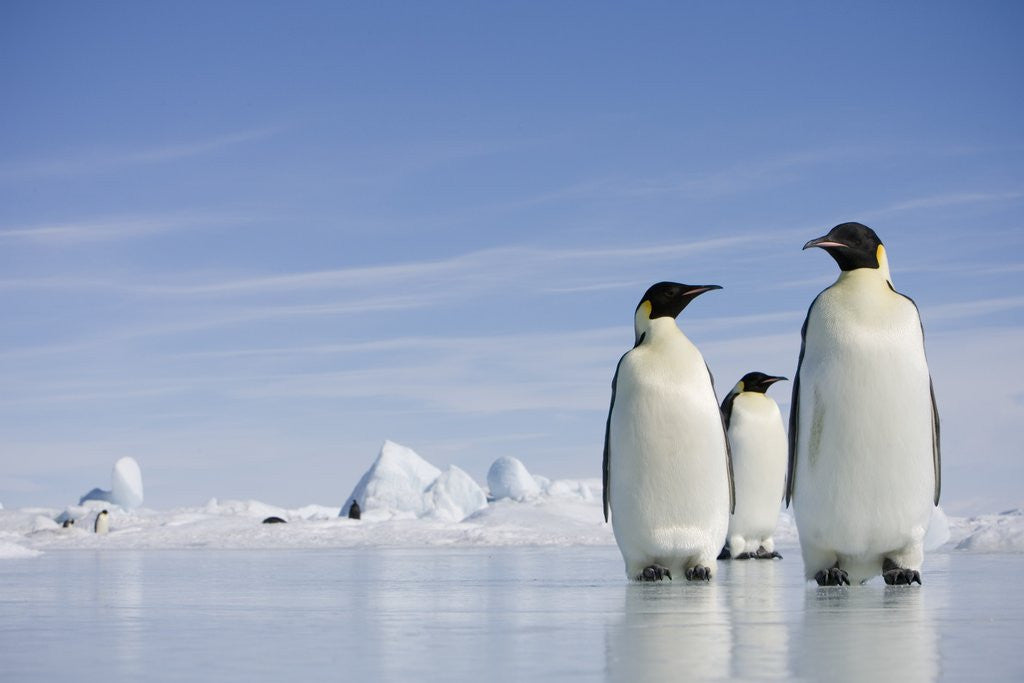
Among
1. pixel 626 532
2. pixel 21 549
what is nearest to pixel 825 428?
pixel 626 532

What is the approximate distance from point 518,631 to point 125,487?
4092 centimetres

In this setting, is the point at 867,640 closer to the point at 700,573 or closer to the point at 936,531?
the point at 700,573

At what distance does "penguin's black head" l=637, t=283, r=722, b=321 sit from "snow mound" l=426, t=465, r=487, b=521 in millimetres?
28447

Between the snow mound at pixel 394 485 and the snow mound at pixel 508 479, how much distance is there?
1950 mm

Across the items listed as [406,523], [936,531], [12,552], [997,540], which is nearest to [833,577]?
[997,540]

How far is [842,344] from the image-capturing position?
5.80 meters

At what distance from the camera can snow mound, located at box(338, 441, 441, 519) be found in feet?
118

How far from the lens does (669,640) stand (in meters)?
3.35

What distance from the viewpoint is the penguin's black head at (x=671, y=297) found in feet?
22.5

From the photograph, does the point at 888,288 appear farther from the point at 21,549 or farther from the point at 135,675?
the point at 21,549

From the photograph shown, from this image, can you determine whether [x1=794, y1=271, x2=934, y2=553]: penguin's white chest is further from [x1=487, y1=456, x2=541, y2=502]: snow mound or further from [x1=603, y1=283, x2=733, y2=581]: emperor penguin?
[x1=487, y1=456, x2=541, y2=502]: snow mound

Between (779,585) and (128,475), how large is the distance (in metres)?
39.1

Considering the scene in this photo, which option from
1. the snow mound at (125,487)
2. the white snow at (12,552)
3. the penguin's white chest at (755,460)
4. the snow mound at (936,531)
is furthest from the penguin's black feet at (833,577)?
the snow mound at (125,487)

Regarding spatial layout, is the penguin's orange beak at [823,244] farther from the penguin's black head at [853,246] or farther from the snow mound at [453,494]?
the snow mound at [453,494]
